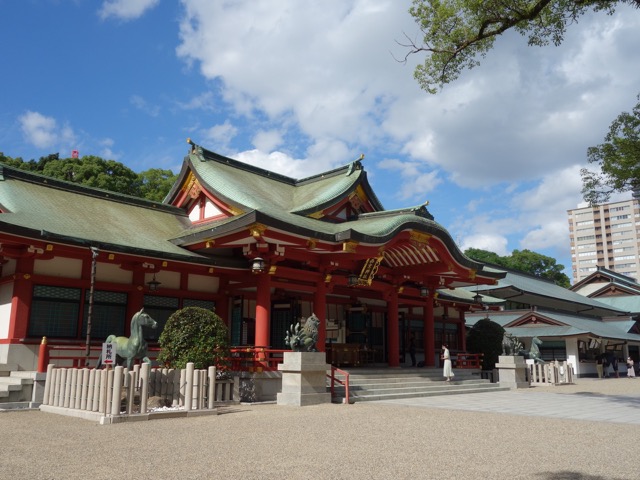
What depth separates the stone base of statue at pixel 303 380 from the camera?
1373 centimetres

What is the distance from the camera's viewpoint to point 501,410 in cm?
1327

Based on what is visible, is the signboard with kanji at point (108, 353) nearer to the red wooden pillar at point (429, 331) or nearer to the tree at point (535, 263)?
the red wooden pillar at point (429, 331)

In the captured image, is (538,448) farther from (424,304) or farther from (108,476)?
(424,304)

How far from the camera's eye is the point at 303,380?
1384 centimetres

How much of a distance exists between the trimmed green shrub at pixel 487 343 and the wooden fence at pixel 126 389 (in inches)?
604

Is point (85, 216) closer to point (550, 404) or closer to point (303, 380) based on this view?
point (303, 380)

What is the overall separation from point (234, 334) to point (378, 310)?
8.12m

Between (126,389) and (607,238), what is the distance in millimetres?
144165

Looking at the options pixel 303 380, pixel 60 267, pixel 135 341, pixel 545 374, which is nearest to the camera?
pixel 135 341

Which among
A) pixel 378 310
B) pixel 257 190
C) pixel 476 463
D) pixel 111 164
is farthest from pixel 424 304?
pixel 111 164

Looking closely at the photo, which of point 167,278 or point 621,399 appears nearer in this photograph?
point 621,399

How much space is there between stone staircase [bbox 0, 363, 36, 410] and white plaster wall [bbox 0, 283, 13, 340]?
159 centimetres

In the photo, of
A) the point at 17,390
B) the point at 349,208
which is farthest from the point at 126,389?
the point at 349,208

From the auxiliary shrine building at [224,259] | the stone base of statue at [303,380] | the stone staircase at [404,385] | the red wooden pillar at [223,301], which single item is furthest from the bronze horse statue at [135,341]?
the stone staircase at [404,385]
